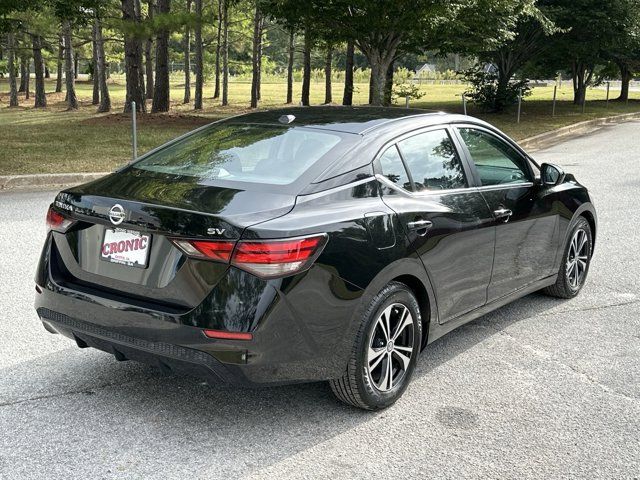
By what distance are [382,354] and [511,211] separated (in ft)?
5.36

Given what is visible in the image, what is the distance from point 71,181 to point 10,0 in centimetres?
519

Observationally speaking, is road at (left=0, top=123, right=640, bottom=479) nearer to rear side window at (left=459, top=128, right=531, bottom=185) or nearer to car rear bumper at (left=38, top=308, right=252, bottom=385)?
car rear bumper at (left=38, top=308, right=252, bottom=385)

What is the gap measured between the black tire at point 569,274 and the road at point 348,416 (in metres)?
0.49

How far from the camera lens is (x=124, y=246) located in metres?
3.71

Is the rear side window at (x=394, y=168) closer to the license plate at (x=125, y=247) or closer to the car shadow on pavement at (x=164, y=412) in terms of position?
the car shadow on pavement at (x=164, y=412)

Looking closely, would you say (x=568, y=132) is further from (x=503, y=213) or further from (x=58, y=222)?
(x=58, y=222)

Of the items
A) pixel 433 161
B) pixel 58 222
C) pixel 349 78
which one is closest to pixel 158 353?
pixel 58 222

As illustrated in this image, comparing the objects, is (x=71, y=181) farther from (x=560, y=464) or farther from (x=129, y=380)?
(x=560, y=464)

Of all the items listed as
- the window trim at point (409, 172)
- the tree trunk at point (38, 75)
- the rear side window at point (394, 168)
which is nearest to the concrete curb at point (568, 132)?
the window trim at point (409, 172)

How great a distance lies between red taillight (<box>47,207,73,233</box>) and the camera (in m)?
3.97

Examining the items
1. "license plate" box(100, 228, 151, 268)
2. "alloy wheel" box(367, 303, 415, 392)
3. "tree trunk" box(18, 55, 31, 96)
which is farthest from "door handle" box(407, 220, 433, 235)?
"tree trunk" box(18, 55, 31, 96)

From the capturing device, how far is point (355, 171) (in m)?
4.09

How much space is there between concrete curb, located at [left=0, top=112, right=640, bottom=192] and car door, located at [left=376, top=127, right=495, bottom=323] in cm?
873

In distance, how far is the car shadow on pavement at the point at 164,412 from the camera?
3.67 meters
